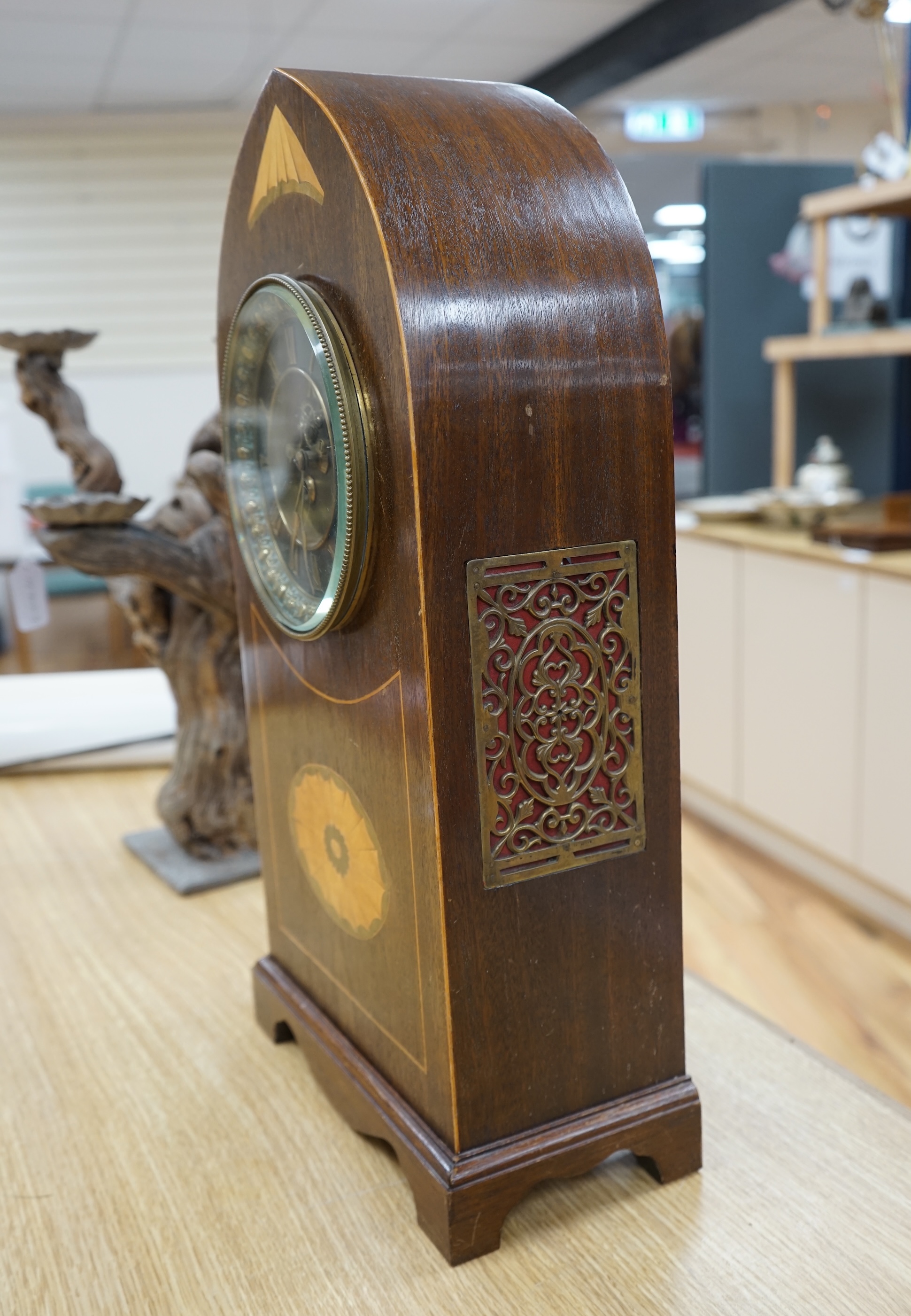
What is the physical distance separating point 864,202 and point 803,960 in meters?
1.66

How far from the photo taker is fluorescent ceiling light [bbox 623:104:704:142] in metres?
5.96

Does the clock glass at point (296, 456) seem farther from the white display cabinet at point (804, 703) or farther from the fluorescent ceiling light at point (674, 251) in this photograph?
the fluorescent ceiling light at point (674, 251)

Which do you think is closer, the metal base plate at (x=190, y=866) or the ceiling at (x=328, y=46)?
the metal base plate at (x=190, y=866)

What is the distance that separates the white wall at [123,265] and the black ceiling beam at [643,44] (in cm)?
149

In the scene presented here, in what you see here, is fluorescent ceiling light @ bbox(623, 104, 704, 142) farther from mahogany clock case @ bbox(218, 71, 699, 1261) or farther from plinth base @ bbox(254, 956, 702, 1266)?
plinth base @ bbox(254, 956, 702, 1266)

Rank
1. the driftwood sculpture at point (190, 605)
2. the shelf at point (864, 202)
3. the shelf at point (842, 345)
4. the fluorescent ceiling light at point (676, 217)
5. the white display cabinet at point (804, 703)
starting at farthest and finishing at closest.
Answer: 1. the fluorescent ceiling light at point (676, 217)
2. the shelf at point (842, 345)
3. the shelf at point (864, 202)
4. the white display cabinet at point (804, 703)
5. the driftwood sculpture at point (190, 605)

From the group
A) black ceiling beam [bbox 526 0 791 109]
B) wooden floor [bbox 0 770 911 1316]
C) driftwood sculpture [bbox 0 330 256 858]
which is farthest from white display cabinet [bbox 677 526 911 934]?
black ceiling beam [bbox 526 0 791 109]

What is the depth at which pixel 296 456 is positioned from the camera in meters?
0.88

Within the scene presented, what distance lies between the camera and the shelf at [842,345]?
261 centimetres

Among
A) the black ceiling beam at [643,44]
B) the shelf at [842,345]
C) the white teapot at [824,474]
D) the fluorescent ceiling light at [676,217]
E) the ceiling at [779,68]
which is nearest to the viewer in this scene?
the shelf at [842,345]

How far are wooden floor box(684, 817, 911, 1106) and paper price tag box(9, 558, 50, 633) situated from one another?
1.25 m

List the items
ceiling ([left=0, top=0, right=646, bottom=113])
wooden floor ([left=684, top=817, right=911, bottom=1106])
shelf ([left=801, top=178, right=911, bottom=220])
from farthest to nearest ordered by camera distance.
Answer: ceiling ([left=0, top=0, right=646, bottom=113]) → shelf ([left=801, top=178, right=911, bottom=220]) → wooden floor ([left=684, top=817, right=911, bottom=1106])

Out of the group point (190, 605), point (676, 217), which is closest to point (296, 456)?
point (190, 605)

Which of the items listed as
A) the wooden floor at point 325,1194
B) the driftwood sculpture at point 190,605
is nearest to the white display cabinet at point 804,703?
the driftwood sculpture at point 190,605
